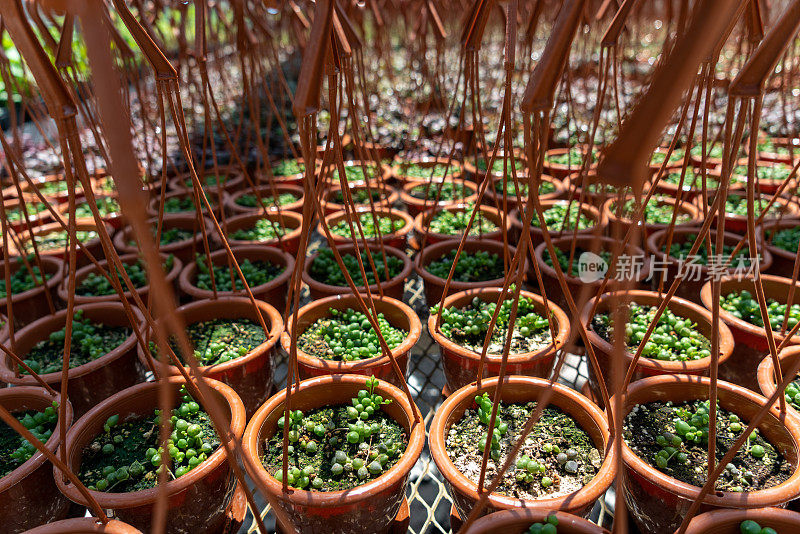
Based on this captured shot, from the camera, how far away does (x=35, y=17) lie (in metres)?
1.45

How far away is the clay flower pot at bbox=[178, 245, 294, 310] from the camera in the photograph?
1993mm

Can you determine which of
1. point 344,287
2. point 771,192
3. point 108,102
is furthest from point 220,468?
point 771,192

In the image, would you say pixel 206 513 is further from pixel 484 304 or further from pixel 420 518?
pixel 484 304

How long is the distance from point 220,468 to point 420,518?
2.08 feet

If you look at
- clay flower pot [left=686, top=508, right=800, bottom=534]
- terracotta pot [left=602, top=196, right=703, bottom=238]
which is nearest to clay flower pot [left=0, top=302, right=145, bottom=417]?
clay flower pot [left=686, top=508, right=800, bottom=534]

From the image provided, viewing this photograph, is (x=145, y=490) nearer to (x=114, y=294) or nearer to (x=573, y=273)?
(x=114, y=294)

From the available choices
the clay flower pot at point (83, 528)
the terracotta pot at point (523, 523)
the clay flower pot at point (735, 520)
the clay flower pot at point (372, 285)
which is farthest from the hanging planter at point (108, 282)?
the clay flower pot at point (735, 520)

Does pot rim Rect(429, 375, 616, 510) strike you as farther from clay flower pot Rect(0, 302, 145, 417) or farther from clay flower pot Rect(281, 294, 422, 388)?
clay flower pot Rect(0, 302, 145, 417)

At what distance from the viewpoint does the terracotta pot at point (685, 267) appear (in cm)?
201

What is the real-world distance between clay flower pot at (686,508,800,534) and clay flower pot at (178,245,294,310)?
1651 millimetres

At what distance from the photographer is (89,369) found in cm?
155

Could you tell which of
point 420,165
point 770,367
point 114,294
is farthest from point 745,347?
point 114,294

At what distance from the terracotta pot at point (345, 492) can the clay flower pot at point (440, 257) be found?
69cm

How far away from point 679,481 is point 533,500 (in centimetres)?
36
